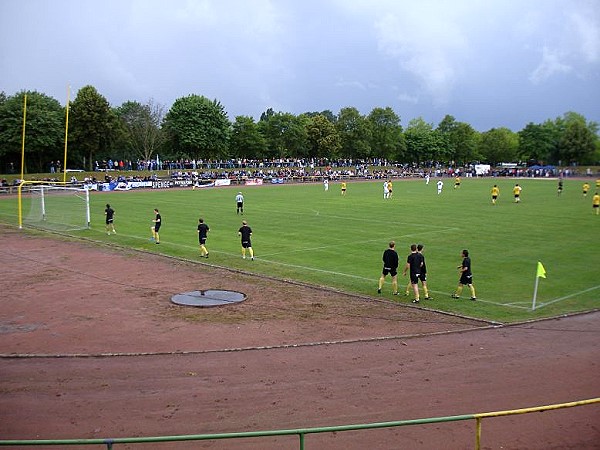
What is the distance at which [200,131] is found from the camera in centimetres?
10094

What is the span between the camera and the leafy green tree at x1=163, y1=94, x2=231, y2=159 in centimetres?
10044

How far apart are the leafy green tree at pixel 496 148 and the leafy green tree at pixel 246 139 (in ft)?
216

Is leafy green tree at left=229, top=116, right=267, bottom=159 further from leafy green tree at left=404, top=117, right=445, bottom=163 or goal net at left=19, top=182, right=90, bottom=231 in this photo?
goal net at left=19, top=182, right=90, bottom=231

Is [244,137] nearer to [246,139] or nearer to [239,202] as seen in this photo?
[246,139]

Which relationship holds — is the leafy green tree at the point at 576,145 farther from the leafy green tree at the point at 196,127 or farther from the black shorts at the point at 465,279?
the black shorts at the point at 465,279

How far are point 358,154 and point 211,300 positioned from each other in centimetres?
11457

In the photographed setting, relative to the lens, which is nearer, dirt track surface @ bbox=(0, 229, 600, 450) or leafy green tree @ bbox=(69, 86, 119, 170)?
dirt track surface @ bbox=(0, 229, 600, 450)

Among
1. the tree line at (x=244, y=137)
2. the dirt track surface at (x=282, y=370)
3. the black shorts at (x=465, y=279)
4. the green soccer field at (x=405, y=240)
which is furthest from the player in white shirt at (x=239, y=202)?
the tree line at (x=244, y=137)

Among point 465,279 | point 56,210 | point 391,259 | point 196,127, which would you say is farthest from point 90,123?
point 465,279

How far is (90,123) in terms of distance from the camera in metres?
83.4

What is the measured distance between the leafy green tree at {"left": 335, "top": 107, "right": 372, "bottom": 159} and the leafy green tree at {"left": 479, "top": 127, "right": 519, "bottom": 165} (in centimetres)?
3873

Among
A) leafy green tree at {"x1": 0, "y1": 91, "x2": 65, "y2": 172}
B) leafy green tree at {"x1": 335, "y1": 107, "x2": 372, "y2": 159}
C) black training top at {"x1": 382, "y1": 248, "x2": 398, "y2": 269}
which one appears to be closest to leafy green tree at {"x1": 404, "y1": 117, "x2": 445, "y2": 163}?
leafy green tree at {"x1": 335, "y1": 107, "x2": 372, "y2": 159}

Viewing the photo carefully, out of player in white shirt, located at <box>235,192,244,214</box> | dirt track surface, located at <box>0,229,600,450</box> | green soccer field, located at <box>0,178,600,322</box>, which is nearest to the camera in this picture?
dirt track surface, located at <box>0,229,600,450</box>

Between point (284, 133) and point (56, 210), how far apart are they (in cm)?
7613
